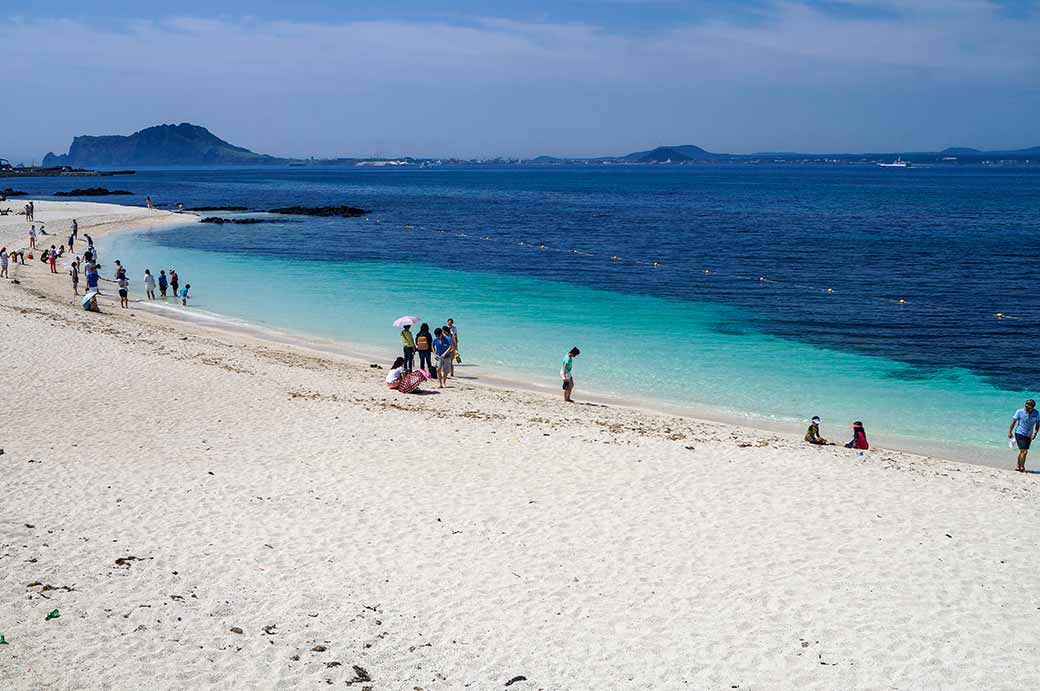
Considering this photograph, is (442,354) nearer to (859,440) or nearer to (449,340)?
(449,340)

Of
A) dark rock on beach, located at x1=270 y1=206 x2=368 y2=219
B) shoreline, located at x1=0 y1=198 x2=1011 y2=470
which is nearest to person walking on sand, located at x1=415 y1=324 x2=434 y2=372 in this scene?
shoreline, located at x1=0 y1=198 x2=1011 y2=470

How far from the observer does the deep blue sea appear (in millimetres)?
21375

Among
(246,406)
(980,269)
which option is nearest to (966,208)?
(980,269)

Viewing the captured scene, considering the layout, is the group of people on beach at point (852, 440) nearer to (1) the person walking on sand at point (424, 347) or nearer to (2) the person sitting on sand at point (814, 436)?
(2) the person sitting on sand at point (814, 436)

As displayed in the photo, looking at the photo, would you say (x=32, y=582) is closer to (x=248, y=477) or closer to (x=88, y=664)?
Answer: (x=88, y=664)

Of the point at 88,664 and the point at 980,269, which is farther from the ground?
the point at 980,269

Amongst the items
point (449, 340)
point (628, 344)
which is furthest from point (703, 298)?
point (449, 340)

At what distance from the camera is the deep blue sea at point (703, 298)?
2138 cm

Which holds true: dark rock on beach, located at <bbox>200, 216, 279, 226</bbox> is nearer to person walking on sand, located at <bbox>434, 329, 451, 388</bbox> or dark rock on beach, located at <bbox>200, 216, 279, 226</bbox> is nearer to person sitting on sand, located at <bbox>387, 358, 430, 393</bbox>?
person walking on sand, located at <bbox>434, 329, 451, 388</bbox>

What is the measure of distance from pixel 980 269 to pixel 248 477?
38.2 metres

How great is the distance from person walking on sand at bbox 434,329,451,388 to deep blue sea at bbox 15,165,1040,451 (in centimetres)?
301

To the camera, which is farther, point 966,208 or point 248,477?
point 966,208

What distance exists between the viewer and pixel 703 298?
34.5 metres

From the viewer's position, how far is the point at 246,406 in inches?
663
